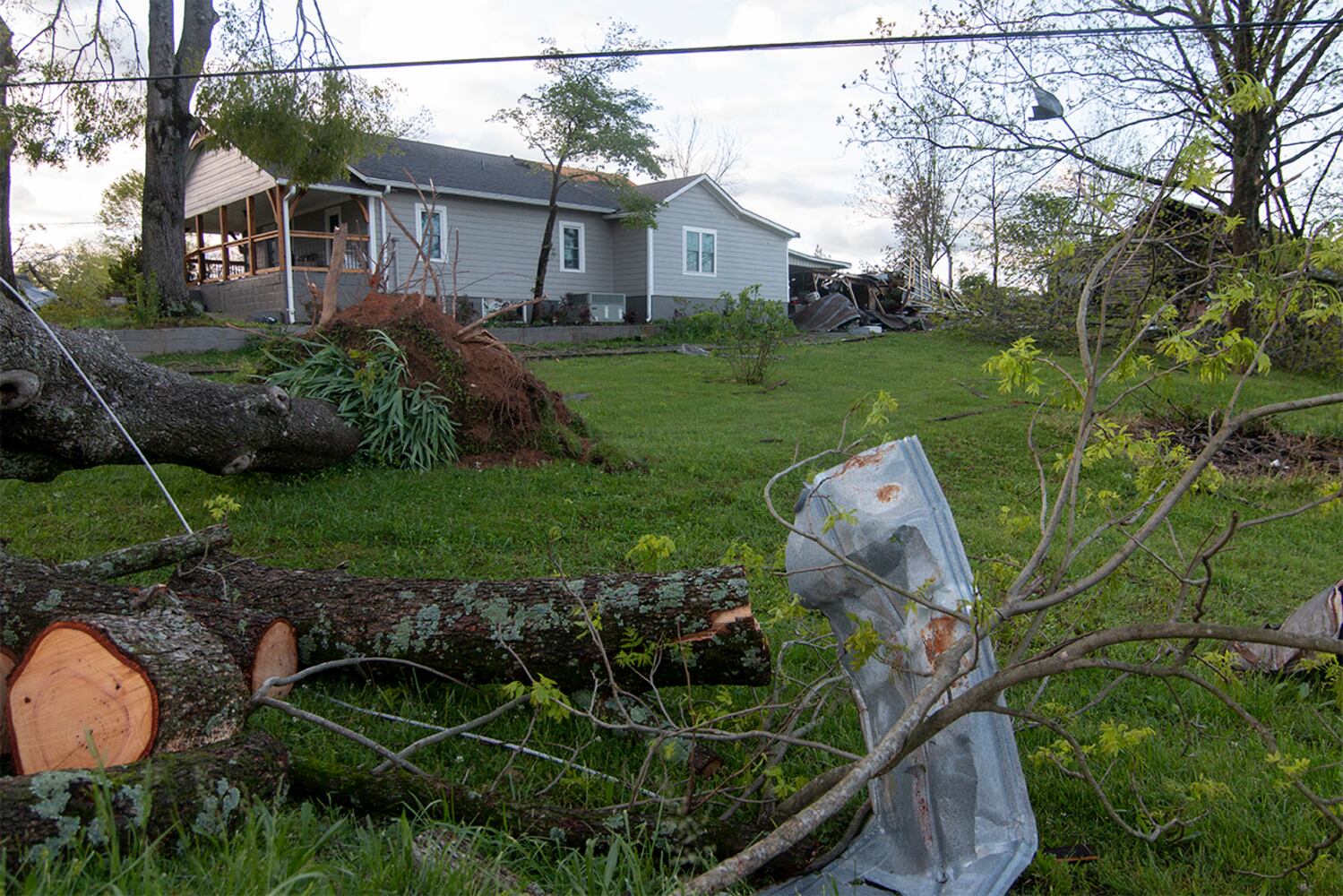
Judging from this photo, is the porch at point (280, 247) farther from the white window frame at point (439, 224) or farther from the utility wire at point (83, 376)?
the utility wire at point (83, 376)

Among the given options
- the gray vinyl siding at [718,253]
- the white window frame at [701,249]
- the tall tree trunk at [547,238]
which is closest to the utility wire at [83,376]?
the tall tree trunk at [547,238]

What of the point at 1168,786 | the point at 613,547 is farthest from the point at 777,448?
the point at 1168,786

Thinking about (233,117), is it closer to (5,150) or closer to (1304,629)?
(5,150)

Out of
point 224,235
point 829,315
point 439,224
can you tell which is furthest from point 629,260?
point 224,235

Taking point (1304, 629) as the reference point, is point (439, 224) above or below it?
above

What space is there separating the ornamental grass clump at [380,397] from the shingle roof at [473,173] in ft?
42.6

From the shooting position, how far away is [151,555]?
3.57 m

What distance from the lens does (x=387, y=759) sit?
2410 mm

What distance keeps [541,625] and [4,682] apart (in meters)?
1.62

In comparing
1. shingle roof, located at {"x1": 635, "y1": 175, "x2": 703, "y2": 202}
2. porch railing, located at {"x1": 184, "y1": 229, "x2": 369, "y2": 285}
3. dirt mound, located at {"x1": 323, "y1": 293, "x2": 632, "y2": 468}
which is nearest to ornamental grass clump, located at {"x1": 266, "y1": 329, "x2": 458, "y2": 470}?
dirt mound, located at {"x1": 323, "y1": 293, "x2": 632, "y2": 468}

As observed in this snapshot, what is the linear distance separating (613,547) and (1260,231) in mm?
8210

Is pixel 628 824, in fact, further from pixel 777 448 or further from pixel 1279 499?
pixel 1279 499

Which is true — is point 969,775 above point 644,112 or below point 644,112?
below

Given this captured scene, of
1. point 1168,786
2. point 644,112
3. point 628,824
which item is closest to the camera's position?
point 628,824
